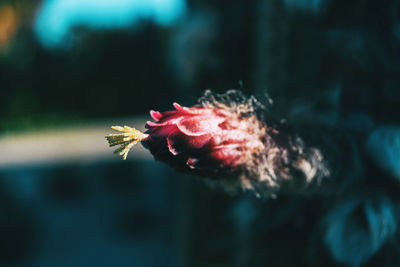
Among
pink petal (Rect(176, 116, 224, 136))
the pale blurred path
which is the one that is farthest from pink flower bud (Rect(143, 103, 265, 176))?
the pale blurred path

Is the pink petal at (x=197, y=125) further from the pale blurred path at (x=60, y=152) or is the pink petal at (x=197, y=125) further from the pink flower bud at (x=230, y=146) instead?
the pale blurred path at (x=60, y=152)

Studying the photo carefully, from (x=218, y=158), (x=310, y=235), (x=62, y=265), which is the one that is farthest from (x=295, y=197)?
(x=62, y=265)

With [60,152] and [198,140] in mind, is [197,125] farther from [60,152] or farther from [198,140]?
[60,152]

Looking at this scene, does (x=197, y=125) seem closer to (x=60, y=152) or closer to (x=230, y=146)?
(x=230, y=146)

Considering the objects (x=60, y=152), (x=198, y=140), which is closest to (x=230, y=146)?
(x=198, y=140)

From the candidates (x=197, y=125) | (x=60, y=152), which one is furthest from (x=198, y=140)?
(x=60, y=152)

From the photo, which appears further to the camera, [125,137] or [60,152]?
[60,152]

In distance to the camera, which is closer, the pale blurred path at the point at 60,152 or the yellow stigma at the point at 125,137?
the yellow stigma at the point at 125,137

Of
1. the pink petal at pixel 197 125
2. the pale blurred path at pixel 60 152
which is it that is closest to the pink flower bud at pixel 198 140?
the pink petal at pixel 197 125

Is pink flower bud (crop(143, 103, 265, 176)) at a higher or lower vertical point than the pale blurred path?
lower

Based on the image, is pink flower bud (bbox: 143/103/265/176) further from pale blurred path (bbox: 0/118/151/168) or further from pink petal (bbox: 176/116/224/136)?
pale blurred path (bbox: 0/118/151/168)

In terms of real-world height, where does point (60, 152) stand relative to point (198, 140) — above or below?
above

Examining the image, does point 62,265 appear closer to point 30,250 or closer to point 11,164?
point 30,250
